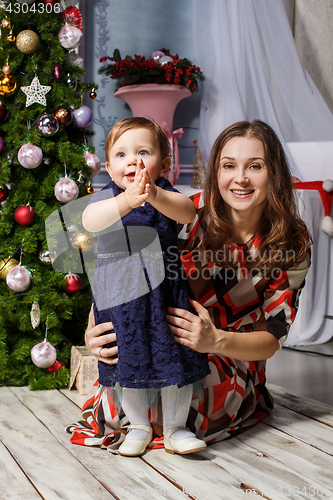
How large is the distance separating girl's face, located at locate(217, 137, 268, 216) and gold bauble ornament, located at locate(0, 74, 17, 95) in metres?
0.89

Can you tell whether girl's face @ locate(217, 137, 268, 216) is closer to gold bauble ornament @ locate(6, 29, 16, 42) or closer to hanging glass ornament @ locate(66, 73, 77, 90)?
hanging glass ornament @ locate(66, 73, 77, 90)

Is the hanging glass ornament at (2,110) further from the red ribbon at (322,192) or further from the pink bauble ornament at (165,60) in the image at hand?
the red ribbon at (322,192)

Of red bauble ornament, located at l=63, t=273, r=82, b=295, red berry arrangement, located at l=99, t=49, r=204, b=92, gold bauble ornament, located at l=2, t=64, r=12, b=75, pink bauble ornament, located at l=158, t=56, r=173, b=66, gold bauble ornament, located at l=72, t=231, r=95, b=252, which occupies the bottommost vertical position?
red bauble ornament, located at l=63, t=273, r=82, b=295

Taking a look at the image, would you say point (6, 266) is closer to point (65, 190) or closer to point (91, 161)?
point (65, 190)

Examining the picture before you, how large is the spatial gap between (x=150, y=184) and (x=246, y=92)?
6.59 feet

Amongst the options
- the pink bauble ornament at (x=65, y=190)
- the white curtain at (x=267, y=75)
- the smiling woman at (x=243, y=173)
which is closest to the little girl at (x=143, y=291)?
the smiling woman at (x=243, y=173)

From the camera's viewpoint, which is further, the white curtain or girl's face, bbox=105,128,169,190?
the white curtain

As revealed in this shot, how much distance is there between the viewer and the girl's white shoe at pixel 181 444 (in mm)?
1121

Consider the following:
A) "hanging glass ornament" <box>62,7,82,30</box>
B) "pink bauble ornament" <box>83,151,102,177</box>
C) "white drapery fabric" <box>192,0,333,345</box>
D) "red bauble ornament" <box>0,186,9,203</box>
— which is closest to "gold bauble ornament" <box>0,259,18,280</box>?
"red bauble ornament" <box>0,186,9,203</box>

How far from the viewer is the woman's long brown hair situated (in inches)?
53.0

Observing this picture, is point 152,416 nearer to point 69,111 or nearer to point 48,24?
point 69,111

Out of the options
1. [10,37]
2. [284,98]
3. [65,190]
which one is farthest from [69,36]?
[284,98]

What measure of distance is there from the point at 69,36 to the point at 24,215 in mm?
Result: 675

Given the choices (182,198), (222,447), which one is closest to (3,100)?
(182,198)
